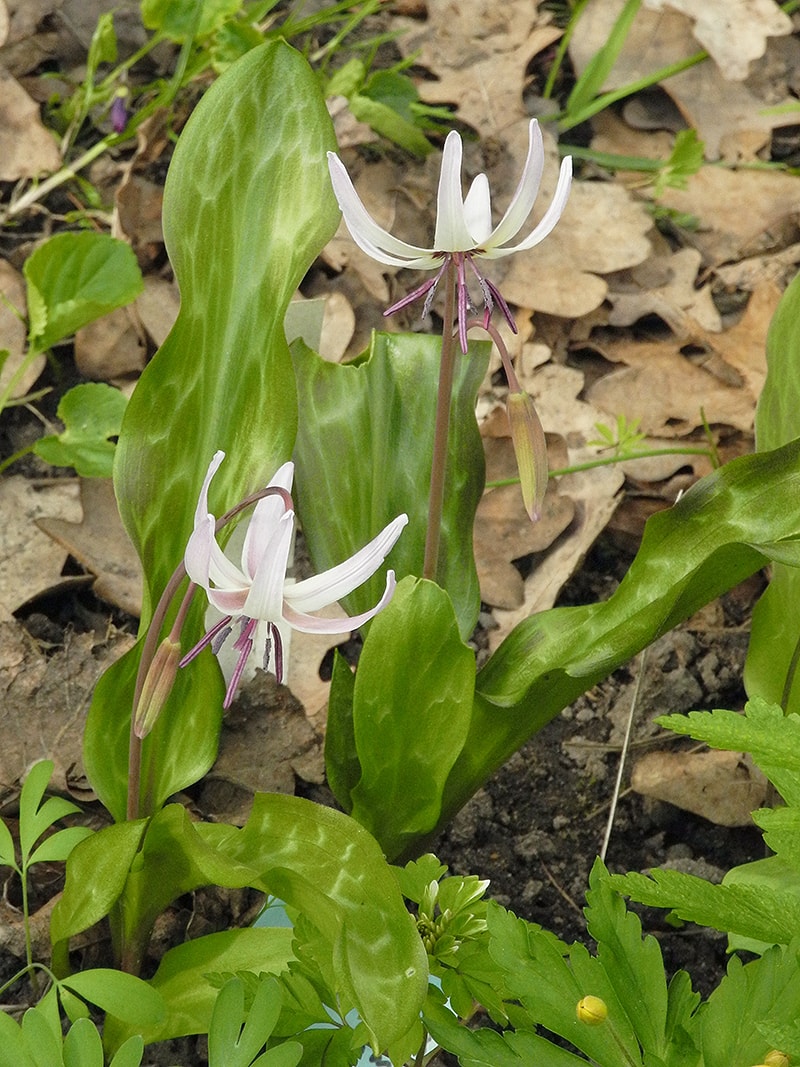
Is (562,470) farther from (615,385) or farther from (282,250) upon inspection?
(282,250)

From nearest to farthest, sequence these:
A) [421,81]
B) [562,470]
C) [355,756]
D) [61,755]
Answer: [355,756], [61,755], [562,470], [421,81]

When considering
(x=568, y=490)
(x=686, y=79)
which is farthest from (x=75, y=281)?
(x=686, y=79)

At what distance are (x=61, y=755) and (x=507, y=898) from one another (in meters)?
0.85

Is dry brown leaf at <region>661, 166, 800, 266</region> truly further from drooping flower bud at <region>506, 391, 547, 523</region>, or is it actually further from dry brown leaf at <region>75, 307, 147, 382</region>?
drooping flower bud at <region>506, 391, 547, 523</region>

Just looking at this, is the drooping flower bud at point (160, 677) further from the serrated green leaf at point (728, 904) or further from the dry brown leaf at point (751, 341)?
the dry brown leaf at point (751, 341)

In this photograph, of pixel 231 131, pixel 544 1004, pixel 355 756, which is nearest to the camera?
pixel 544 1004

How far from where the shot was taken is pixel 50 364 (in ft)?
9.08

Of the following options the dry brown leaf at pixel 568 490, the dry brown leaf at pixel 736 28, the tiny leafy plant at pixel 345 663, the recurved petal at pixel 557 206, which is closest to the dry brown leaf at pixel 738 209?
the dry brown leaf at pixel 736 28

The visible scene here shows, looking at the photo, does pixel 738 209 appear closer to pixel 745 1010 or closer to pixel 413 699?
pixel 413 699

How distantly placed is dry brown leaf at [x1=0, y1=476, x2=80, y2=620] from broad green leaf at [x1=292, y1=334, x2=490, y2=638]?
71cm

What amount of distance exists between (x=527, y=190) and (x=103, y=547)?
1358 millimetres

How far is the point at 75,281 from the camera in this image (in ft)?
8.17

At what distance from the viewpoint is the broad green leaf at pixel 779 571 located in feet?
6.38

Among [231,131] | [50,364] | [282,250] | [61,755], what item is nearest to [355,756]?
[61,755]
